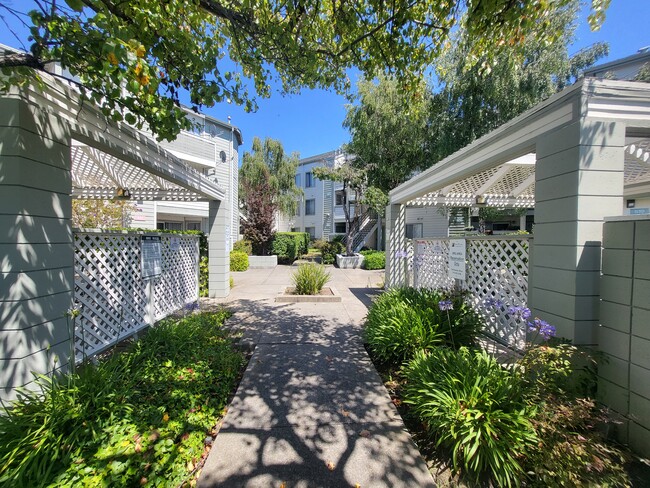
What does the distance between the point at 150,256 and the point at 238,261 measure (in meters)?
8.75


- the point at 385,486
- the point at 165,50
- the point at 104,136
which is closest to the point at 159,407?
the point at 385,486

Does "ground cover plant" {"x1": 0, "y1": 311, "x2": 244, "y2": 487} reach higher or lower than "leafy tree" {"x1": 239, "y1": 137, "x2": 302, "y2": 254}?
lower

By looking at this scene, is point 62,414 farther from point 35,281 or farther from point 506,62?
point 506,62

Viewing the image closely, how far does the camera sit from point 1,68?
87.9 inches

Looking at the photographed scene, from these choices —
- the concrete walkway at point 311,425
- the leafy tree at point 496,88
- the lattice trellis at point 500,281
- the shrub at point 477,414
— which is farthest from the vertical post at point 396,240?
the leafy tree at point 496,88

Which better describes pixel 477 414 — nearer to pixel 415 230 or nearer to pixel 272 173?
pixel 415 230

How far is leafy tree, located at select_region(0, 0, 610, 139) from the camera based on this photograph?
7.14ft

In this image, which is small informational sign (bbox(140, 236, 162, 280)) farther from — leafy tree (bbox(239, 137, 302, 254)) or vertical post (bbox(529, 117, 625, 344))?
leafy tree (bbox(239, 137, 302, 254))

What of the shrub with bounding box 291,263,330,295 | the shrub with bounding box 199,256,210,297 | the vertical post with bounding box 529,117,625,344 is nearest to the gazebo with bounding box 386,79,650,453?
the vertical post with bounding box 529,117,625,344

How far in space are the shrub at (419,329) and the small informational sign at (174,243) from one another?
4.46 meters

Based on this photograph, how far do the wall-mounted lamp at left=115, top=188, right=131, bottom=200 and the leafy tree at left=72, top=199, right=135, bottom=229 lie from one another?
1613mm

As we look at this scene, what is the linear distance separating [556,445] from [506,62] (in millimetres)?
12563

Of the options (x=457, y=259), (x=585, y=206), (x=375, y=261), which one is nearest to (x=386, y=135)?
(x=375, y=261)

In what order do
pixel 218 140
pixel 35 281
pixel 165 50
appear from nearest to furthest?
pixel 35 281
pixel 165 50
pixel 218 140
